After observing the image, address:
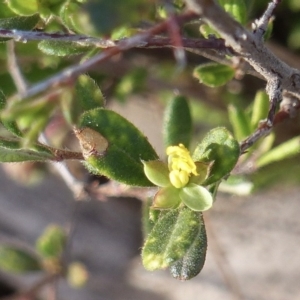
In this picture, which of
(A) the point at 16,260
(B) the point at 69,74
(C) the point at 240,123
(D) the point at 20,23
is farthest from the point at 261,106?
(A) the point at 16,260

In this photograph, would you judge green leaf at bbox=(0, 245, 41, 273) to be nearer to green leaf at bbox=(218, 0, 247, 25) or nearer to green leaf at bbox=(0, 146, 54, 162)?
green leaf at bbox=(0, 146, 54, 162)

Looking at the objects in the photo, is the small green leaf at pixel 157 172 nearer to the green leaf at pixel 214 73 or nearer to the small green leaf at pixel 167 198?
the small green leaf at pixel 167 198

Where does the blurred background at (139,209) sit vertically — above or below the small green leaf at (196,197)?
below

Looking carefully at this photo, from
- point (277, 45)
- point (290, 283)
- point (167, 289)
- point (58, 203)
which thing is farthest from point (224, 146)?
point (58, 203)

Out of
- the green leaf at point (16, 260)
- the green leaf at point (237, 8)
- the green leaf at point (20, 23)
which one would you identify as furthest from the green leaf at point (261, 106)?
the green leaf at point (16, 260)

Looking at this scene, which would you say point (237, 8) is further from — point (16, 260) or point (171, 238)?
point (16, 260)

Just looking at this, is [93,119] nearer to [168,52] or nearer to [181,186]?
[181,186]
